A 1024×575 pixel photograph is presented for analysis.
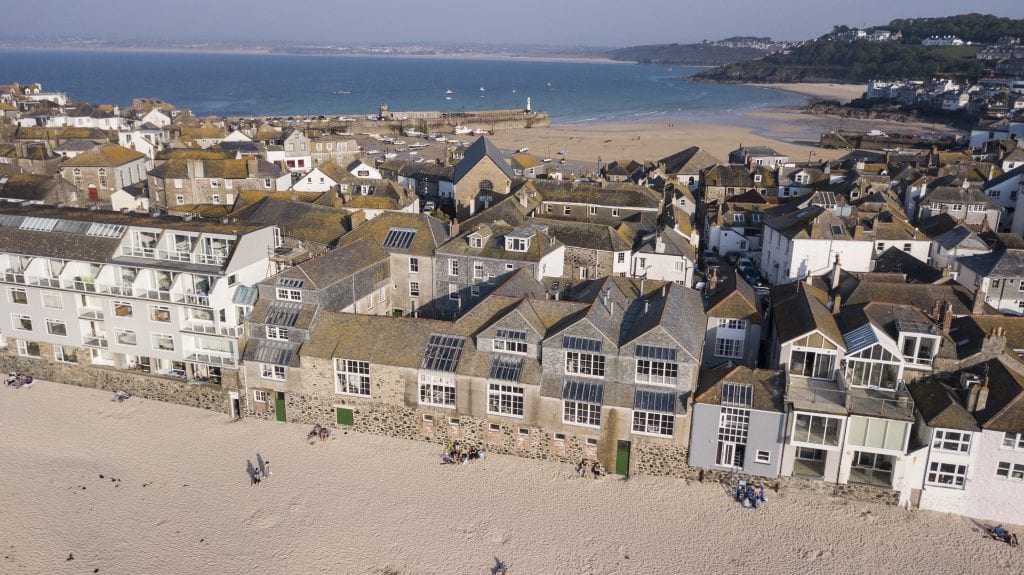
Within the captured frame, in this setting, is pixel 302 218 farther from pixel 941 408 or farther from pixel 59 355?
pixel 941 408

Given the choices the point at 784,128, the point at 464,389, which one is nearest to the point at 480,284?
the point at 464,389

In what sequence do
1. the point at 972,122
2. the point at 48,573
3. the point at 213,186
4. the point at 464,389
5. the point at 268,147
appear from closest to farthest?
the point at 48,573, the point at 464,389, the point at 213,186, the point at 268,147, the point at 972,122

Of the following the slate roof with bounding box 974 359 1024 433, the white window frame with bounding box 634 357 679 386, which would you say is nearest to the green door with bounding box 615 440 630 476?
the white window frame with bounding box 634 357 679 386

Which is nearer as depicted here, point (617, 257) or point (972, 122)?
point (617, 257)

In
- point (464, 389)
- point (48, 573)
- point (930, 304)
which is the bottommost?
point (48, 573)

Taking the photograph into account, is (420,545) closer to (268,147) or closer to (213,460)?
(213,460)

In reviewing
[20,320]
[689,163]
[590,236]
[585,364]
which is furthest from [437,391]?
[689,163]

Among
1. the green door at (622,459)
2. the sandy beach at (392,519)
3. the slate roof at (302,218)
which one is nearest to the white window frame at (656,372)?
the green door at (622,459)
